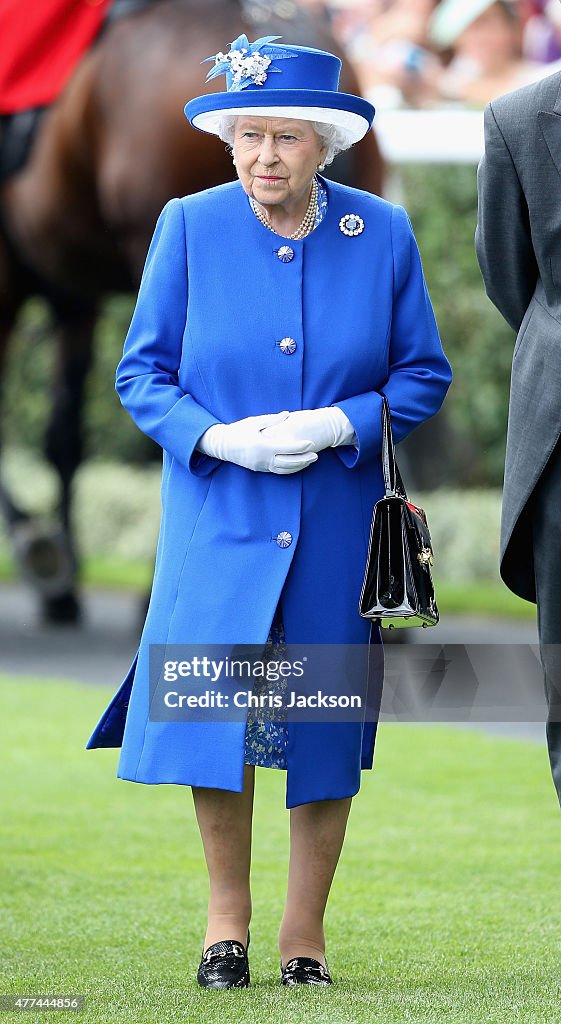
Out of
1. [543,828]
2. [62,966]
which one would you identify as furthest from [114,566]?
[62,966]

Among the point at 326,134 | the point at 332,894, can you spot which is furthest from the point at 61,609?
the point at 326,134

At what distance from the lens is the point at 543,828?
217 inches

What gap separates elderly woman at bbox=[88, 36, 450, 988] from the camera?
3.54m

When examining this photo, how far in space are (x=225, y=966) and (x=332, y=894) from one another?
1125mm

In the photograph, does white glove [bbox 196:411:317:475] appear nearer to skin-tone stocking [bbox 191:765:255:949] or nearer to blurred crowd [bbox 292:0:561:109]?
skin-tone stocking [bbox 191:765:255:949]

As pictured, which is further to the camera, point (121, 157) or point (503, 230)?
point (121, 157)

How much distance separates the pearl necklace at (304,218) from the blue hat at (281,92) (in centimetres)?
14

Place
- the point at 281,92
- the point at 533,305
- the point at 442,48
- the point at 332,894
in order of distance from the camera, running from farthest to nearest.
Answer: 1. the point at 442,48
2. the point at 332,894
3. the point at 533,305
4. the point at 281,92

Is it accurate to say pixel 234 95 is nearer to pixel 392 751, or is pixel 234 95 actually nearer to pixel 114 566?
pixel 392 751

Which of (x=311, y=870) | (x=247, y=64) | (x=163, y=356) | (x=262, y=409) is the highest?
(x=247, y=64)

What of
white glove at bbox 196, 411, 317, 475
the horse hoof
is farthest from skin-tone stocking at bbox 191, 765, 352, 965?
the horse hoof

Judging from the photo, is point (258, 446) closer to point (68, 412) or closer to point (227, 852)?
point (227, 852)

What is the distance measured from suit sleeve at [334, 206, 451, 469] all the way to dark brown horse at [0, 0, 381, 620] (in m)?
3.76

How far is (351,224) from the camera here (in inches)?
145
